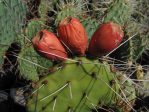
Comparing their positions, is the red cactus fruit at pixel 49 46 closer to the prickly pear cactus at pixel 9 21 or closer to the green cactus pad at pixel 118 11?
the green cactus pad at pixel 118 11

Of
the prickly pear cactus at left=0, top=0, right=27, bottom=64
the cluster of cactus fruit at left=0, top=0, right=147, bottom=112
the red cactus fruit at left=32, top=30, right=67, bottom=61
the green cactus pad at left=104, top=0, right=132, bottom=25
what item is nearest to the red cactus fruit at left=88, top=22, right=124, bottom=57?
the cluster of cactus fruit at left=0, top=0, right=147, bottom=112

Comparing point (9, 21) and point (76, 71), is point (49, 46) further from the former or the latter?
point (9, 21)

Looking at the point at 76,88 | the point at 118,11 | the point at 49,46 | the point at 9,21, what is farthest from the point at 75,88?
the point at 9,21

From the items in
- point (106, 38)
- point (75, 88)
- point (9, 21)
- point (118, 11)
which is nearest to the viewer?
point (106, 38)

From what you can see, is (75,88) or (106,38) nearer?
(106,38)

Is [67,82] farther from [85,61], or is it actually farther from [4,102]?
[4,102]

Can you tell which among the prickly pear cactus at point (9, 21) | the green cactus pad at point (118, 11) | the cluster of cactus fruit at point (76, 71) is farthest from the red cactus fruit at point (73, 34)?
the prickly pear cactus at point (9, 21)

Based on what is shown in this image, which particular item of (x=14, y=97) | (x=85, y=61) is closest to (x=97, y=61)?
(x=85, y=61)
